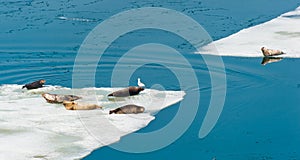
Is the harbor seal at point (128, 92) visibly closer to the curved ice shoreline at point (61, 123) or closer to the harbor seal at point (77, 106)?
the curved ice shoreline at point (61, 123)

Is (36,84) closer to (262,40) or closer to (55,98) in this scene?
(55,98)

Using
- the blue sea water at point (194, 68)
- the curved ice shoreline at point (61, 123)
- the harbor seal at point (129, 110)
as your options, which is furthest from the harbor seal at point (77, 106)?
the blue sea water at point (194, 68)

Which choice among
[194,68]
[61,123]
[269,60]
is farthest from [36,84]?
[269,60]

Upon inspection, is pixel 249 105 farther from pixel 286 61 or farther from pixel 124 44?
pixel 124 44

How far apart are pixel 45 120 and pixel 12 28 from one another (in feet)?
19.1

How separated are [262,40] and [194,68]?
2.86 m

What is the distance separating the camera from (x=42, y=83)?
35.9 ft

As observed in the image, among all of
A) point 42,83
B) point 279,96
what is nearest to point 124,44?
point 42,83

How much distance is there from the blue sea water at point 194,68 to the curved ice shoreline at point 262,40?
0.32 m

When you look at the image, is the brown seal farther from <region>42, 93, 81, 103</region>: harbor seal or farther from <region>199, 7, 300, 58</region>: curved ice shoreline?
<region>42, 93, 81, 103</region>: harbor seal

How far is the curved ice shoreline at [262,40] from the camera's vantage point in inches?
523

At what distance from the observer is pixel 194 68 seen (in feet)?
39.5

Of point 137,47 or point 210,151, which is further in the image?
point 137,47

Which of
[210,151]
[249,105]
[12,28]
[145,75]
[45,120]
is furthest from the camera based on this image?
[12,28]
